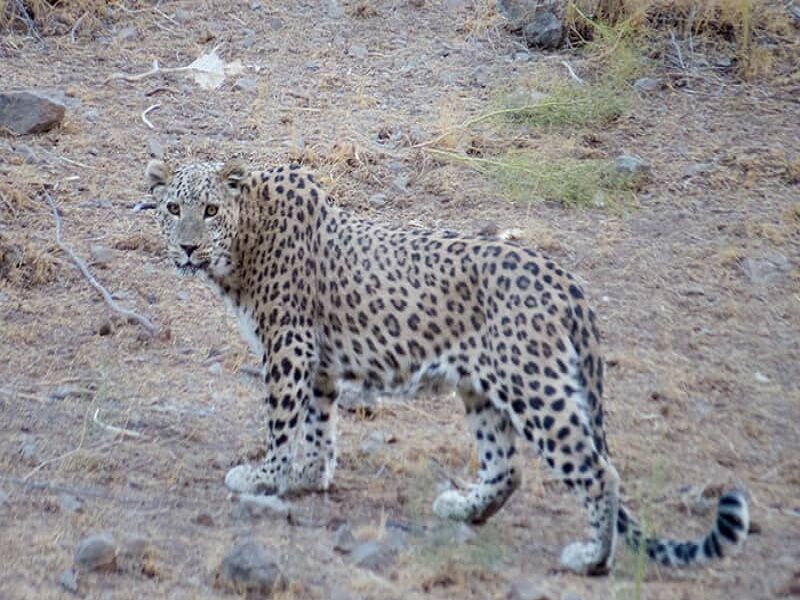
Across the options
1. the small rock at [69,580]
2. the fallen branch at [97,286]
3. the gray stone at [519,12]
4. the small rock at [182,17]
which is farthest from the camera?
the small rock at [182,17]

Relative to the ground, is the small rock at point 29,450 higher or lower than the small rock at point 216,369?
higher

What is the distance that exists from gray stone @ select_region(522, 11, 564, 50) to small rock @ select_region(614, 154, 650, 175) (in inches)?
83.8

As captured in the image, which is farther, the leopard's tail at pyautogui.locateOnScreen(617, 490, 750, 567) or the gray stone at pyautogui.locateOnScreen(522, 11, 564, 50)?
the gray stone at pyautogui.locateOnScreen(522, 11, 564, 50)

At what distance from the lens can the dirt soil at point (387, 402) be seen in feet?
21.3

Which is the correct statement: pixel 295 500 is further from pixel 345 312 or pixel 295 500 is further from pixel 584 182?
pixel 584 182

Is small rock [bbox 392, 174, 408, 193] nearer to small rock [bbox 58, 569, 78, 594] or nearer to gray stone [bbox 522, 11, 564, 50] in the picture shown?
gray stone [bbox 522, 11, 564, 50]

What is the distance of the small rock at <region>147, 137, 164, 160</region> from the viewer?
36.6 feet

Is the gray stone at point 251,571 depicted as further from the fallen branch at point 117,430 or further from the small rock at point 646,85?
the small rock at point 646,85

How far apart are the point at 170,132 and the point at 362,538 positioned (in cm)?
573

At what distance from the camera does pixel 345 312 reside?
7.25 meters

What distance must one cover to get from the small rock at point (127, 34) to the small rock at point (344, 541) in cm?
739

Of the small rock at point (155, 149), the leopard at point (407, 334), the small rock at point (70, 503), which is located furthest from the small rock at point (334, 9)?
the small rock at point (70, 503)

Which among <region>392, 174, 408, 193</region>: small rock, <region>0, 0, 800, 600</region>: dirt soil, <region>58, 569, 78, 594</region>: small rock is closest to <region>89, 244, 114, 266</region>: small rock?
<region>0, 0, 800, 600</region>: dirt soil

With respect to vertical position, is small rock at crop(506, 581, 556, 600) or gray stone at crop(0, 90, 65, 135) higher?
gray stone at crop(0, 90, 65, 135)
